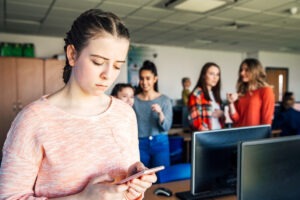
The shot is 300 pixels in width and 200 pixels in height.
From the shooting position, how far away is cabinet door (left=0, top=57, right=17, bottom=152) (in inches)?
174

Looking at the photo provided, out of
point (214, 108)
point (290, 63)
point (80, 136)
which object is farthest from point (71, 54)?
point (290, 63)

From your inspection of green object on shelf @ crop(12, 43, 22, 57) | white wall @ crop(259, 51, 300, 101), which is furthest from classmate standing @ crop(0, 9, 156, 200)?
white wall @ crop(259, 51, 300, 101)

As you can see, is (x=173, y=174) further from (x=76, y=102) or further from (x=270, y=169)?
(x=76, y=102)

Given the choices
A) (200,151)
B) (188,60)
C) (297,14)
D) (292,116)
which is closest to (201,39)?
(188,60)

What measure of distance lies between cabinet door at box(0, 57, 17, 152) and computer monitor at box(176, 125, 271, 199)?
4.05m

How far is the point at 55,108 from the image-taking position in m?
0.70

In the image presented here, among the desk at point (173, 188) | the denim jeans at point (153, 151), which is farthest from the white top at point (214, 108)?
the desk at point (173, 188)

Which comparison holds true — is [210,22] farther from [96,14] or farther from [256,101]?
[96,14]

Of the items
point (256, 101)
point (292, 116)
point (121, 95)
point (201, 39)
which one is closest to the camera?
point (256, 101)

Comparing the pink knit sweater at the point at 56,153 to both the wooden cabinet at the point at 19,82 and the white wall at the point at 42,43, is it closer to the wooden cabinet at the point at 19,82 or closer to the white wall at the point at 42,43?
the wooden cabinet at the point at 19,82

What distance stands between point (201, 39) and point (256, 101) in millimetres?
4483

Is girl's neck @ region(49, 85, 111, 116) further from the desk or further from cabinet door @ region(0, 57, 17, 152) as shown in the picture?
cabinet door @ region(0, 57, 17, 152)

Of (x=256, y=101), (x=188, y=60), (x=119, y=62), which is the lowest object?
(x=256, y=101)

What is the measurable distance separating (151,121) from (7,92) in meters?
3.09
